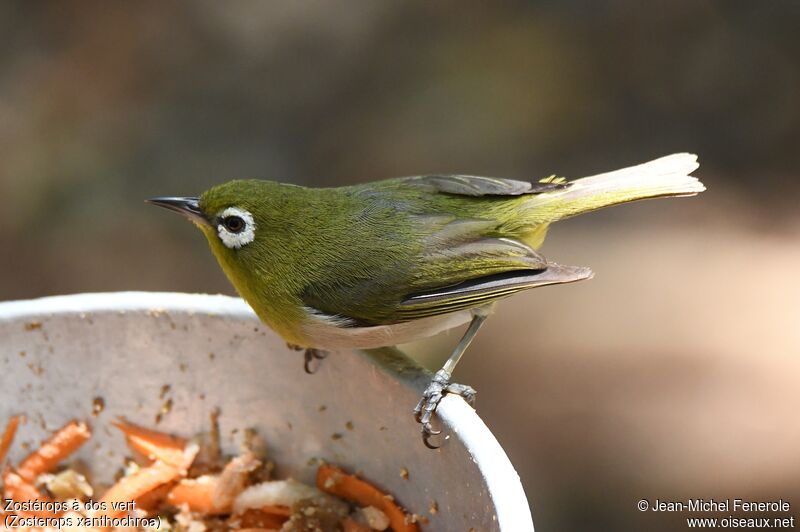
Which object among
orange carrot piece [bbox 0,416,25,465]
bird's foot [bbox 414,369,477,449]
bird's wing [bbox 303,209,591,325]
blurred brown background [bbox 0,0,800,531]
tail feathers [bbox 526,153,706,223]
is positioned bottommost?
orange carrot piece [bbox 0,416,25,465]

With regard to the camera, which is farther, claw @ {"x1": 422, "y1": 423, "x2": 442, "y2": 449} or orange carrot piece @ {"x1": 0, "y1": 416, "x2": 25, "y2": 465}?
orange carrot piece @ {"x1": 0, "y1": 416, "x2": 25, "y2": 465}

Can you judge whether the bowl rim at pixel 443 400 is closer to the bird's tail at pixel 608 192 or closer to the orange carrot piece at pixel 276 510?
the orange carrot piece at pixel 276 510

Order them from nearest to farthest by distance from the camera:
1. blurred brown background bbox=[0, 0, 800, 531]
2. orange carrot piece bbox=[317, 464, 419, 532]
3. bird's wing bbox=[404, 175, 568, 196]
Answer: orange carrot piece bbox=[317, 464, 419, 532]
bird's wing bbox=[404, 175, 568, 196]
blurred brown background bbox=[0, 0, 800, 531]

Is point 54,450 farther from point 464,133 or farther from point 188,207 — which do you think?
point 464,133

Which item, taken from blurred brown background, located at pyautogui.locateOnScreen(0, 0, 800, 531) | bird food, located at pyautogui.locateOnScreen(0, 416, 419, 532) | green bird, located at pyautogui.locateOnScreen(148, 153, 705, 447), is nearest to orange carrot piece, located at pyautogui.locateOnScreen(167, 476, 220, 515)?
bird food, located at pyautogui.locateOnScreen(0, 416, 419, 532)

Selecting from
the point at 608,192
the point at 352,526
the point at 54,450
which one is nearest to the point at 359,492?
the point at 352,526

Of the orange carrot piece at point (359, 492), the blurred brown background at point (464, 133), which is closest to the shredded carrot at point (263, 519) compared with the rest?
the orange carrot piece at point (359, 492)

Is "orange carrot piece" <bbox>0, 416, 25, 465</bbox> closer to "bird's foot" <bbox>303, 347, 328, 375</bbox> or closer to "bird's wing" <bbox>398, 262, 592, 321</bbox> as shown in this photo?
"bird's foot" <bbox>303, 347, 328, 375</bbox>
